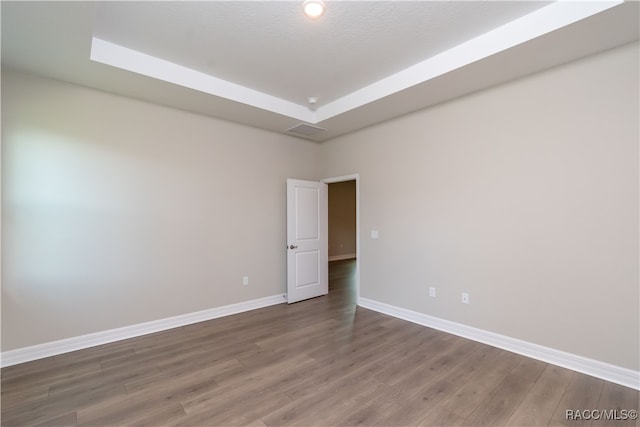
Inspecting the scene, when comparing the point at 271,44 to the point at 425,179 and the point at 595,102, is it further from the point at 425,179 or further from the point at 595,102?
the point at 595,102

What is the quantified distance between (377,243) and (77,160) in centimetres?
378

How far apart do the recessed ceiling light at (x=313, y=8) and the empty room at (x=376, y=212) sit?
10cm

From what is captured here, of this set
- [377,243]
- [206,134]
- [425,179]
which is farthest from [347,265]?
[206,134]

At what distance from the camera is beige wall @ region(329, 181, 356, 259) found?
30.2ft

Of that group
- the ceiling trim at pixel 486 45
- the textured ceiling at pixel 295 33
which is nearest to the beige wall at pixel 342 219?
the ceiling trim at pixel 486 45

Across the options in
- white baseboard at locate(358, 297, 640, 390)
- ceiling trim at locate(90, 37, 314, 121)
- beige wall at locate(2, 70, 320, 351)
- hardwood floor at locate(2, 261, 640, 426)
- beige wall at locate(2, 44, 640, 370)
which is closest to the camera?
hardwood floor at locate(2, 261, 640, 426)

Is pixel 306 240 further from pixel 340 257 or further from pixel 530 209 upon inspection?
pixel 340 257

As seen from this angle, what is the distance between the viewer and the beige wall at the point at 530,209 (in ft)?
8.03

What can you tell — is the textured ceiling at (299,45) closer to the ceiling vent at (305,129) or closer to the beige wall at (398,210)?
the beige wall at (398,210)

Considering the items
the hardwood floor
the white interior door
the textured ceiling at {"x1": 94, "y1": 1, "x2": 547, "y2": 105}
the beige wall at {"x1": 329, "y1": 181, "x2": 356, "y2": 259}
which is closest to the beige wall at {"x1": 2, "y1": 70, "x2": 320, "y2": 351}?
the white interior door

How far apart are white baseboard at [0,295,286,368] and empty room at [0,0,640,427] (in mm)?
19

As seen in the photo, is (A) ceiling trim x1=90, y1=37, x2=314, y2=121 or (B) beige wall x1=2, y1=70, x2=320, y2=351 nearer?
(A) ceiling trim x1=90, y1=37, x2=314, y2=121

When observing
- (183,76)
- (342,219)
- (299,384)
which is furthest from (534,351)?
(342,219)

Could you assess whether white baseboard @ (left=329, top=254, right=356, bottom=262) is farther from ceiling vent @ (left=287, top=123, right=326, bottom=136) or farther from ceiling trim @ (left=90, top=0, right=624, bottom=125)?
ceiling trim @ (left=90, top=0, right=624, bottom=125)
